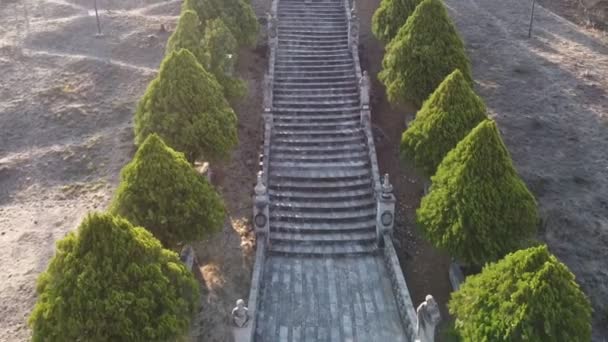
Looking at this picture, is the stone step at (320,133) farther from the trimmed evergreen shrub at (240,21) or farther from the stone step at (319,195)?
the trimmed evergreen shrub at (240,21)

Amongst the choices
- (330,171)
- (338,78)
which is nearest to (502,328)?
(330,171)

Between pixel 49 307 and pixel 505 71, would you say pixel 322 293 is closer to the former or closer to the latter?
pixel 49 307

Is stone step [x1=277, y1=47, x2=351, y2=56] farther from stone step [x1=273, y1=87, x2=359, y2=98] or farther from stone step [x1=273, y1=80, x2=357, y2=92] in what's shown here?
stone step [x1=273, y1=87, x2=359, y2=98]

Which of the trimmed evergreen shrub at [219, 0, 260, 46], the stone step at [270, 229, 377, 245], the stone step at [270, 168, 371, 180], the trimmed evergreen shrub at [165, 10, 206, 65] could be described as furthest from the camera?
the trimmed evergreen shrub at [219, 0, 260, 46]

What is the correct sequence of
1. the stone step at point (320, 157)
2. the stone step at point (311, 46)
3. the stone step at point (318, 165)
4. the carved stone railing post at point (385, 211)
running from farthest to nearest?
the stone step at point (311, 46)
the stone step at point (320, 157)
the stone step at point (318, 165)
the carved stone railing post at point (385, 211)

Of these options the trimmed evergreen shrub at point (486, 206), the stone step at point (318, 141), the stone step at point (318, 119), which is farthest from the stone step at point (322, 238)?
the stone step at point (318, 119)

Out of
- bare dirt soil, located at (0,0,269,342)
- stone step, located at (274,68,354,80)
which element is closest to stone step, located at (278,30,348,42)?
bare dirt soil, located at (0,0,269,342)
